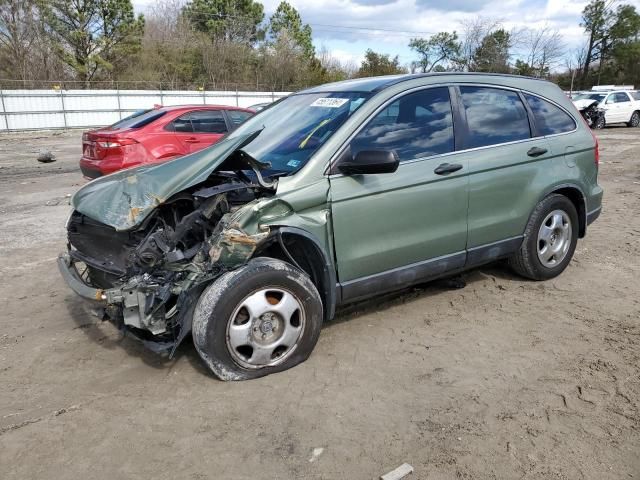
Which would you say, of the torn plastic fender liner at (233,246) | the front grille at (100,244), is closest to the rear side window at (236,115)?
the front grille at (100,244)

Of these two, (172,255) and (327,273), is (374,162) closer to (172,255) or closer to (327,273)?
(327,273)

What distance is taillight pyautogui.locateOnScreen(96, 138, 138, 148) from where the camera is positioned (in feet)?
26.9

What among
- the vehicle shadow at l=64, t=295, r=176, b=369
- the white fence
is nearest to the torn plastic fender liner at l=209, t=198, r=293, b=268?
the vehicle shadow at l=64, t=295, r=176, b=369

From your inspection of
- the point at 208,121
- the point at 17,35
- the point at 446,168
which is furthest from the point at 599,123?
the point at 17,35

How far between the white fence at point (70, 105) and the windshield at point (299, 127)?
21614 mm

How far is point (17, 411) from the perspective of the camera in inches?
121

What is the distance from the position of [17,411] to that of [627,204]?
862 cm

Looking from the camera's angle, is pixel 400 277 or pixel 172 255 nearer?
pixel 172 255

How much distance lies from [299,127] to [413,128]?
2.80 feet

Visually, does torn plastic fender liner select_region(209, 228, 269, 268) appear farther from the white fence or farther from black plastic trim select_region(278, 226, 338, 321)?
the white fence

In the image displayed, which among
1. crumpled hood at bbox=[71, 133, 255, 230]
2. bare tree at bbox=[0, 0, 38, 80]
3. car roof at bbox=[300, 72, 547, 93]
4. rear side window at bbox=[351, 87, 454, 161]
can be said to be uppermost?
bare tree at bbox=[0, 0, 38, 80]

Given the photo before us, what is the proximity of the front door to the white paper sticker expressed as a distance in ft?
1.17

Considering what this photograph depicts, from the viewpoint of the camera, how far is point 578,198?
16.3 feet

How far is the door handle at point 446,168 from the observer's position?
390cm
